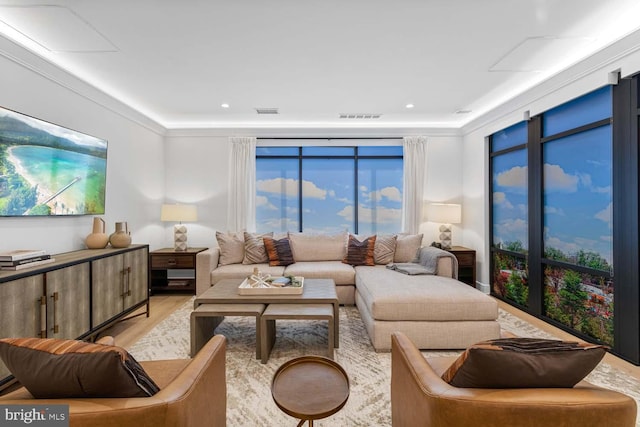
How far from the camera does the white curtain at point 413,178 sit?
524 centimetres

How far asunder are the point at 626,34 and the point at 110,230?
546 centimetres

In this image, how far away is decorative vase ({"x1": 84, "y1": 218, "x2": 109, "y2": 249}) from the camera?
3280 mm

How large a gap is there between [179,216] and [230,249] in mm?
1011

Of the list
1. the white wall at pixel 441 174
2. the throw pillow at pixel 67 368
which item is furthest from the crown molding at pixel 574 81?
the throw pillow at pixel 67 368

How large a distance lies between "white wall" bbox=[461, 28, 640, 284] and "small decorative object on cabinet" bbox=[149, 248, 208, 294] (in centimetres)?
428

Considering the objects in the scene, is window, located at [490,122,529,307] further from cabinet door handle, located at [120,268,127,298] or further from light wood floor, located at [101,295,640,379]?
cabinet door handle, located at [120,268,127,298]

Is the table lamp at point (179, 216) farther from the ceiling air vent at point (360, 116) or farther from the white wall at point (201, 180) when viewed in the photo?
the ceiling air vent at point (360, 116)

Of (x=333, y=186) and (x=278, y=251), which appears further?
(x=333, y=186)

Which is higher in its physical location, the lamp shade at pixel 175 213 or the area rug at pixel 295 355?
the lamp shade at pixel 175 213

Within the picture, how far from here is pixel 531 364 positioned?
105 cm

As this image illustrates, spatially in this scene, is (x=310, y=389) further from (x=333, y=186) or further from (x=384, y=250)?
(x=333, y=186)

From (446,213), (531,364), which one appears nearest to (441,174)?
(446,213)

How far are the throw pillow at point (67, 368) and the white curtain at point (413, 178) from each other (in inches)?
187

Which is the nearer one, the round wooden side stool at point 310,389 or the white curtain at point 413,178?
the round wooden side stool at point 310,389
